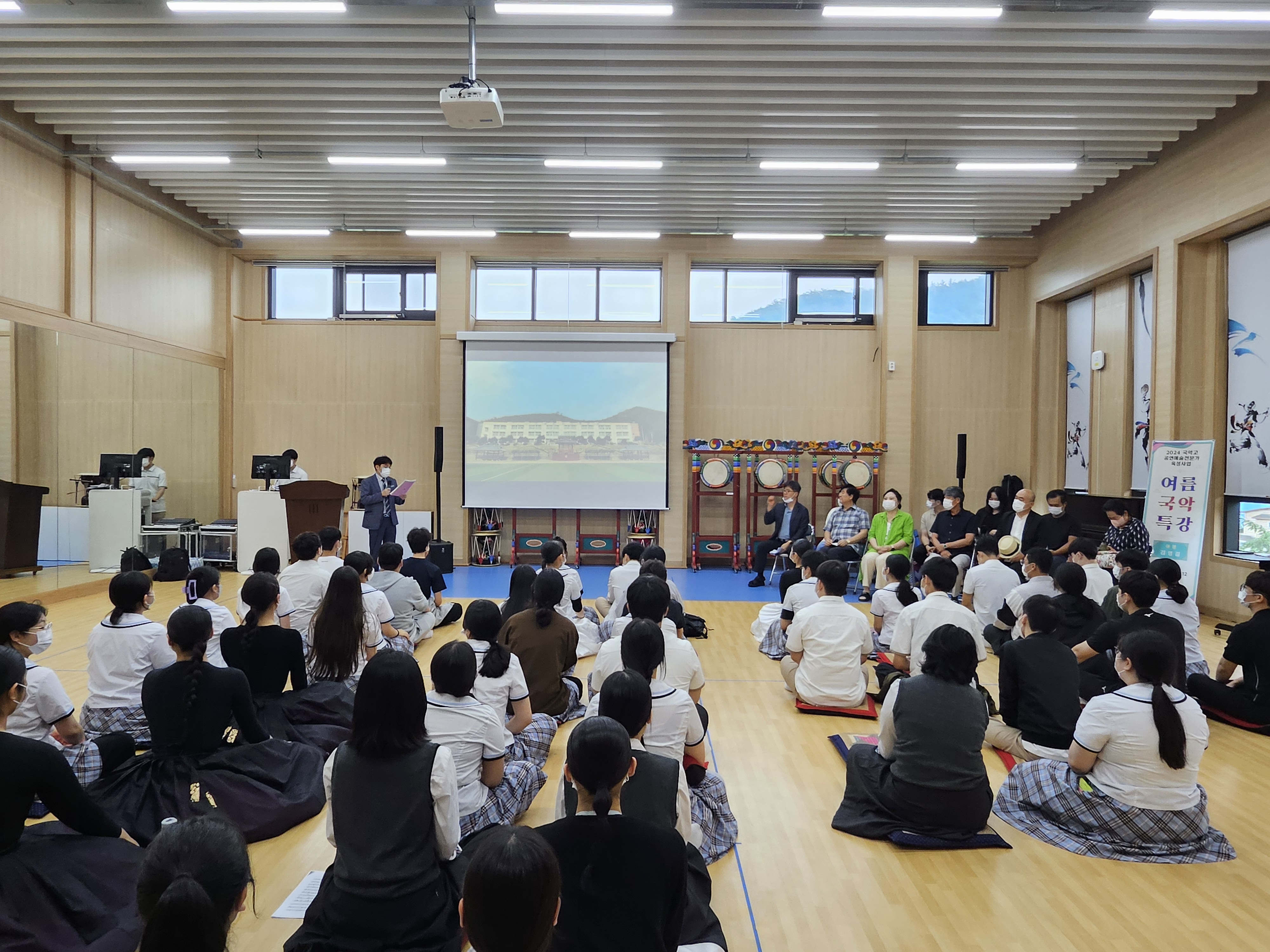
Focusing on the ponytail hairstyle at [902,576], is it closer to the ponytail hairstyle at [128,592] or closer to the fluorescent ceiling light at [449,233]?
the ponytail hairstyle at [128,592]

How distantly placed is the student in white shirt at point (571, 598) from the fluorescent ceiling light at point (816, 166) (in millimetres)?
4662

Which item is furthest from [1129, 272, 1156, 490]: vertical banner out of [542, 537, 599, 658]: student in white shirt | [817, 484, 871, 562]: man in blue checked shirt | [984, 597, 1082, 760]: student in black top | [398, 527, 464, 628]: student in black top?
[398, 527, 464, 628]: student in black top

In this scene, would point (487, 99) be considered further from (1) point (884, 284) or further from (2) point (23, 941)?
(1) point (884, 284)

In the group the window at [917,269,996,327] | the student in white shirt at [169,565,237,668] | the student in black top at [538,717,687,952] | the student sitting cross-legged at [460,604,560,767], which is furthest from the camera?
the window at [917,269,996,327]

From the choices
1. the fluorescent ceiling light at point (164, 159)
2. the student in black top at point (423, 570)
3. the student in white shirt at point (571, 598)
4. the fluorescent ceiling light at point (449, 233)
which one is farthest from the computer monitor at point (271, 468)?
the student in white shirt at point (571, 598)

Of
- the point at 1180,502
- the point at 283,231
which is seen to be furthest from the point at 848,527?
the point at 283,231

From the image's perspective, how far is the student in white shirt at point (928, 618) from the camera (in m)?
4.05

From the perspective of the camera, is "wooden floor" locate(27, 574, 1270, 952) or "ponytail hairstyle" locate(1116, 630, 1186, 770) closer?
"wooden floor" locate(27, 574, 1270, 952)

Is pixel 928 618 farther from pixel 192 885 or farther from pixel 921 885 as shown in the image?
pixel 192 885

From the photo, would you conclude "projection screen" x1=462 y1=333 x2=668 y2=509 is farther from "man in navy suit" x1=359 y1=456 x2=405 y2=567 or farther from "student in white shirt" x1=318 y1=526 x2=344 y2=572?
"student in white shirt" x1=318 y1=526 x2=344 y2=572

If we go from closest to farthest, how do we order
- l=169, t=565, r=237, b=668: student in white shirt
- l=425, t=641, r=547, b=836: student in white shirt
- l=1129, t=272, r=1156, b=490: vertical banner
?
l=425, t=641, r=547, b=836: student in white shirt → l=169, t=565, r=237, b=668: student in white shirt → l=1129, t=272, r=1156, b=490: vertical banner

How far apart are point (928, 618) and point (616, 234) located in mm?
6927

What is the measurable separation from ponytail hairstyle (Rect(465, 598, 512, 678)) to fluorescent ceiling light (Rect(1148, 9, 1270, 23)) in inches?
223

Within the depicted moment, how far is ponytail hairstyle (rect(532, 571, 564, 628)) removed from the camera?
13.3 feet
